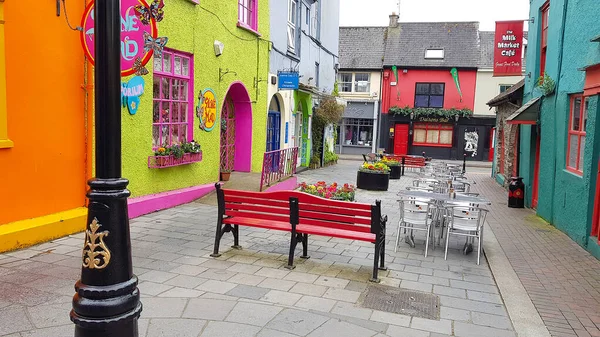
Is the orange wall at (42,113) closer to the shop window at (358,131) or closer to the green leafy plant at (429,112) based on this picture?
the green leafy plant at (429,112)

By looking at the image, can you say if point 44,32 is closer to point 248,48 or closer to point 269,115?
point 248,48

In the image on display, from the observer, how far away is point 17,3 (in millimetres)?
5699

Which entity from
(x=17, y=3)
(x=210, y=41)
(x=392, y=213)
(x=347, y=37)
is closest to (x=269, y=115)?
(x=210, y=41)

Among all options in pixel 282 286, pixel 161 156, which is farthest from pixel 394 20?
pixel 282 286

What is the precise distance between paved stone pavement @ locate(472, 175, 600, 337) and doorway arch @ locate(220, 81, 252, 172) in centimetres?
636

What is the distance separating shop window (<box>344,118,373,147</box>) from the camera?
33.1 metres

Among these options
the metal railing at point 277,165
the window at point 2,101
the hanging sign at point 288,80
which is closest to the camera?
the window at point 2,101

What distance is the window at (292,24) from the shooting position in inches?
614

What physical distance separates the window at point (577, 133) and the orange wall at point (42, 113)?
8220mm

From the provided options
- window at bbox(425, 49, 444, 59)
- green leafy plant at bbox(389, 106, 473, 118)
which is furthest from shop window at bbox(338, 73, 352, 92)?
window at bbox(425, 49, 444, 59)

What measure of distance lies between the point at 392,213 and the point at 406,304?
17.9 ft

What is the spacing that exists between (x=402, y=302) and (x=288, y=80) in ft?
32.3

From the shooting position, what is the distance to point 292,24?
52.4 feet

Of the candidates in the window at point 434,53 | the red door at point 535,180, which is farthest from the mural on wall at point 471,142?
the red door at point 535,180
